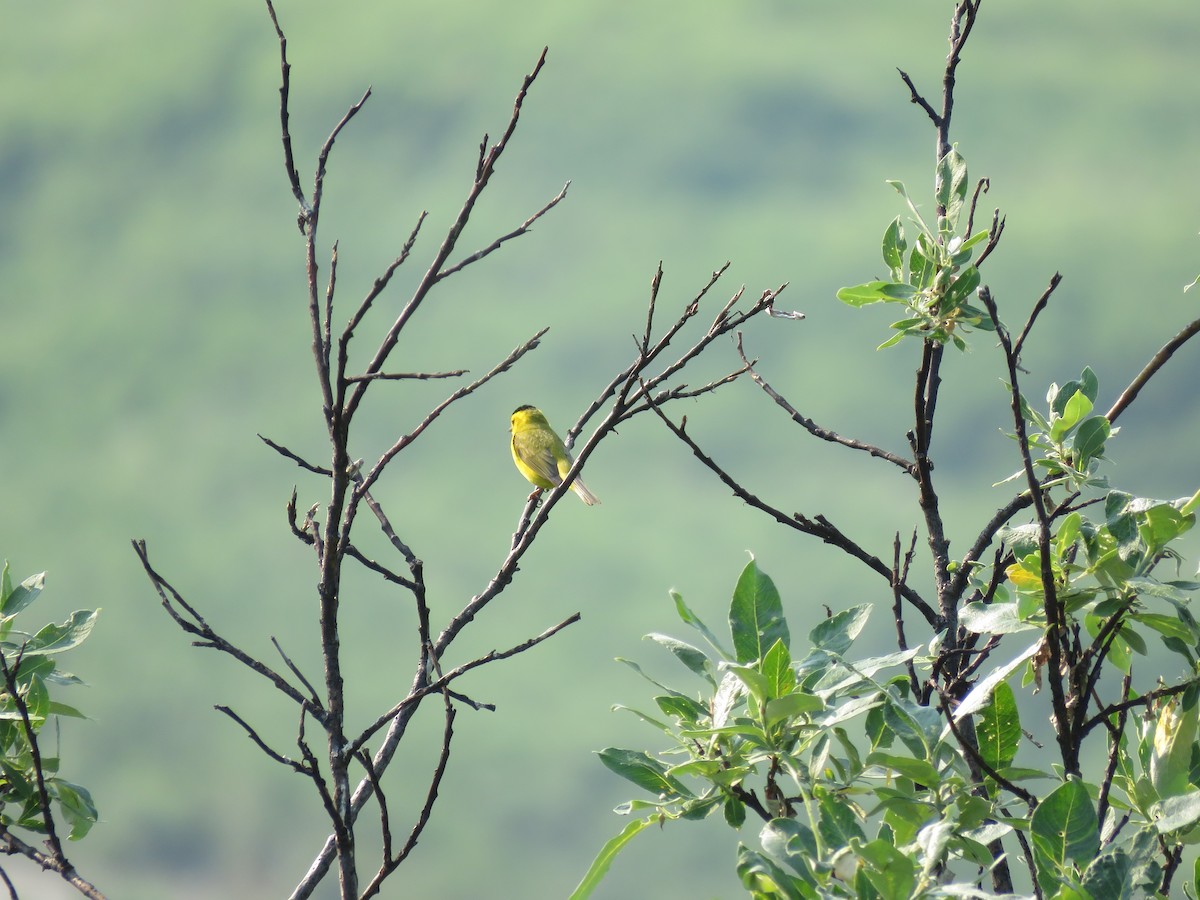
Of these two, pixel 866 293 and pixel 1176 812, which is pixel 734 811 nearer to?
pixel 1176 812

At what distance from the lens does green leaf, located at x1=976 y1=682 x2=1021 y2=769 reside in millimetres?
1436

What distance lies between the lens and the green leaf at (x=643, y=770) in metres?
1.39

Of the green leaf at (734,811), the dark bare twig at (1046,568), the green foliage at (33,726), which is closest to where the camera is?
the dark bare twig at (1046,568)

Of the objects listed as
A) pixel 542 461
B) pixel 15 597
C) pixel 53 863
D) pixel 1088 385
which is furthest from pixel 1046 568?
pixel 542 461

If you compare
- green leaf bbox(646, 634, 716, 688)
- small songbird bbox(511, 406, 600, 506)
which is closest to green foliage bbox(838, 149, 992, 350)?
green leaf bbox(646, 634, 716, 688)

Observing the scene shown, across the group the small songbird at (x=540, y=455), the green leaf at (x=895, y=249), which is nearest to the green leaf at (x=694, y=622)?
the green leaf at (x=895, y=249)

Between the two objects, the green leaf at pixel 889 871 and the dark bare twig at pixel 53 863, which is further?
the dark bare twig at pixel 53 863

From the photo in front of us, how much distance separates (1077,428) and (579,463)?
756 millimetres

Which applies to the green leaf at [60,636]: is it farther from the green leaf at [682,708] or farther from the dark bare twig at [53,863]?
the green leaf at [682,708]

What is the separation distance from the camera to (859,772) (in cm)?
134

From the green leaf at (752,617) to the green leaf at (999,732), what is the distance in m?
0.30

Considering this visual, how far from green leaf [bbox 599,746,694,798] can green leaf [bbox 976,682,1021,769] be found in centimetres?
40

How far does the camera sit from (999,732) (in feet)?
4.72

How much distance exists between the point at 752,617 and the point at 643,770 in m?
0.24
